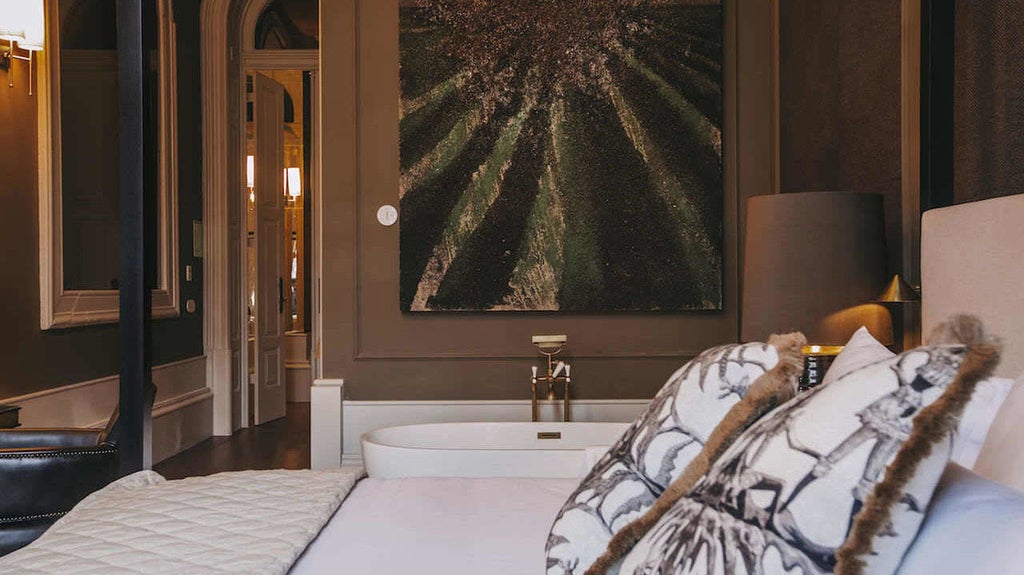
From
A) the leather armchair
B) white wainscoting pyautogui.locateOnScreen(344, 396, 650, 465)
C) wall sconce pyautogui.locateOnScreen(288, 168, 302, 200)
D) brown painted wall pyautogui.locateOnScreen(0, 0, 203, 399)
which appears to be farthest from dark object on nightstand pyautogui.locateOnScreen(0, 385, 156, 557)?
wall sconce pyautogui.locateOnScreen(288, 168, 302, 200)

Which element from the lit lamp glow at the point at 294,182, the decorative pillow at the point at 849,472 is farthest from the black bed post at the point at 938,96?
the lit lamp glow at the point at 294,182

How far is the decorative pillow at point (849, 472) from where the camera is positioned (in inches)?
29.8

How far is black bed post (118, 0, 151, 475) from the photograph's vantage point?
2.63m

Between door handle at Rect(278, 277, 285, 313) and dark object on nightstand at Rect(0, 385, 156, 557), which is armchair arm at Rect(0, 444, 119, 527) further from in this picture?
door handle at Rect(278, 277, 285, 313)

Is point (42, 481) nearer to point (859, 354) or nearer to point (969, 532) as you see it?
point (859, 354)

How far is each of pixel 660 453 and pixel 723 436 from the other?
0.14m

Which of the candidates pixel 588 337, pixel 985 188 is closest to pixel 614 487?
pixel 985 188

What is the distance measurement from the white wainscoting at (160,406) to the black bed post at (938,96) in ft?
11.0

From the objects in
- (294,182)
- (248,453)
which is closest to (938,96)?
(248,453)

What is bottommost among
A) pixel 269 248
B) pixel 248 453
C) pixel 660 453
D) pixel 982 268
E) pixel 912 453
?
pixel 248 453

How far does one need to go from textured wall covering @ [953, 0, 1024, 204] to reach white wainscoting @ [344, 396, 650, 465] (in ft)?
6.71

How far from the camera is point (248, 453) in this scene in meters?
4.97

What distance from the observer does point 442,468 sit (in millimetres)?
3025

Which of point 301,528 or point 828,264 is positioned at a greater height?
point 828,264
